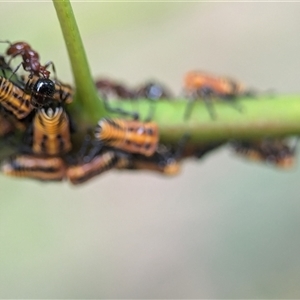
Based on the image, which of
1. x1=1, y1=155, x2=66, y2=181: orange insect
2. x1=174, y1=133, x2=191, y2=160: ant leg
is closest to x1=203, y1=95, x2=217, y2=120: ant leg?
x1=174, y1=133, x2=191, y2=160: ant leg

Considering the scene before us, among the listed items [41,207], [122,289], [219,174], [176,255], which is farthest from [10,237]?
[219,174]

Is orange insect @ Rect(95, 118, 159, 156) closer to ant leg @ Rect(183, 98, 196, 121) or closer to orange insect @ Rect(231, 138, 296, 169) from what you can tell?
ant leg @ Rect(183, 98, 196, 121)

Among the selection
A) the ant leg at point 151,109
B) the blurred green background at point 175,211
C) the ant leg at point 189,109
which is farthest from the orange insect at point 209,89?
the blurred green background at point 175,211

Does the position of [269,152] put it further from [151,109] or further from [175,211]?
[175,211]

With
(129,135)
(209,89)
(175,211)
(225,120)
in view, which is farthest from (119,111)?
(175,211)

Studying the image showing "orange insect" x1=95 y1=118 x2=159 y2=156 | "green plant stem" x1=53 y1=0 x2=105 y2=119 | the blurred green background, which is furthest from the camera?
the blurred green background

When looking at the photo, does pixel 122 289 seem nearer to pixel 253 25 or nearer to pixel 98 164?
pixel 253 25

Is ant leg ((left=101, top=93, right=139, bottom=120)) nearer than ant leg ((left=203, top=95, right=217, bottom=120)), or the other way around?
ant leg ((left=101, top=93, right=139, bottom=120))
